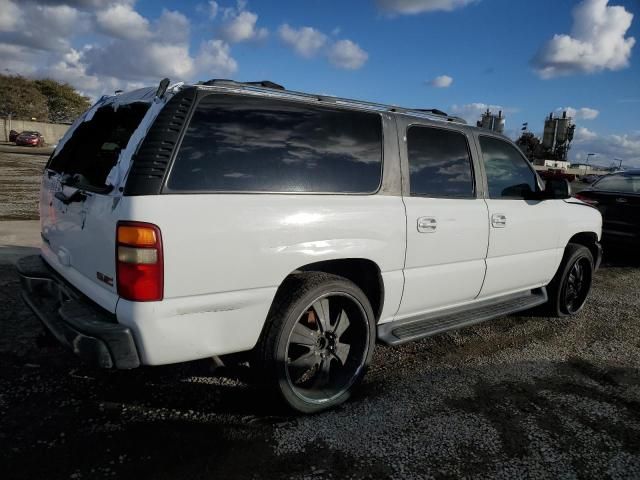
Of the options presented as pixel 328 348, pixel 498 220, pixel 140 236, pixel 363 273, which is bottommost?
pixel 328 348

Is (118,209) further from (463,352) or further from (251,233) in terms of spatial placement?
(463,352)

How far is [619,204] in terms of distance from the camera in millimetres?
7781

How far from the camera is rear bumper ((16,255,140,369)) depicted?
2318mm

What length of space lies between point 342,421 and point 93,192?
1.89 metres

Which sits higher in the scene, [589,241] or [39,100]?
[39,100]

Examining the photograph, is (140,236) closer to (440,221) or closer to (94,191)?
(94,191)

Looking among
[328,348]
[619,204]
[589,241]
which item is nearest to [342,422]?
[328,348]

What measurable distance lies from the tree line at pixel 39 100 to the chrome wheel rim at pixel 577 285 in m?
54.2

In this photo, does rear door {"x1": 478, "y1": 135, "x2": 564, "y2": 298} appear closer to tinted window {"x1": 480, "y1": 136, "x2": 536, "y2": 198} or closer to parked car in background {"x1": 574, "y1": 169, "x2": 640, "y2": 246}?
tinted window {"x1": 480, "y1": 136, "x2": 536, "y2": 198}

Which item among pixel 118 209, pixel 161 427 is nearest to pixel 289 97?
pixel 118 209

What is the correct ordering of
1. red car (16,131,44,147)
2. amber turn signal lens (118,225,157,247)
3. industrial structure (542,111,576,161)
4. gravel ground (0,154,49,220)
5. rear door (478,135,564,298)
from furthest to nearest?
red car (16,131,44,147) < industrial structure (542,111,576,161) < gravel ground (0,154,49,220) < rear door (478,135,564,298) < amber turn signal lens (118,225,157,247)

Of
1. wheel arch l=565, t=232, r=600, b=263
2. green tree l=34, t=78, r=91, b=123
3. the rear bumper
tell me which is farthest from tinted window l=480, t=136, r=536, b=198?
green tree l=34, t=78, r=91, b=123

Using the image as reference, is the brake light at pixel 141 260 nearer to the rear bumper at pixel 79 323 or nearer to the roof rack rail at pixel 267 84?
the rear bumper at pixel 79 323

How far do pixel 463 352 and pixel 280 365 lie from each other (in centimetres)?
197
